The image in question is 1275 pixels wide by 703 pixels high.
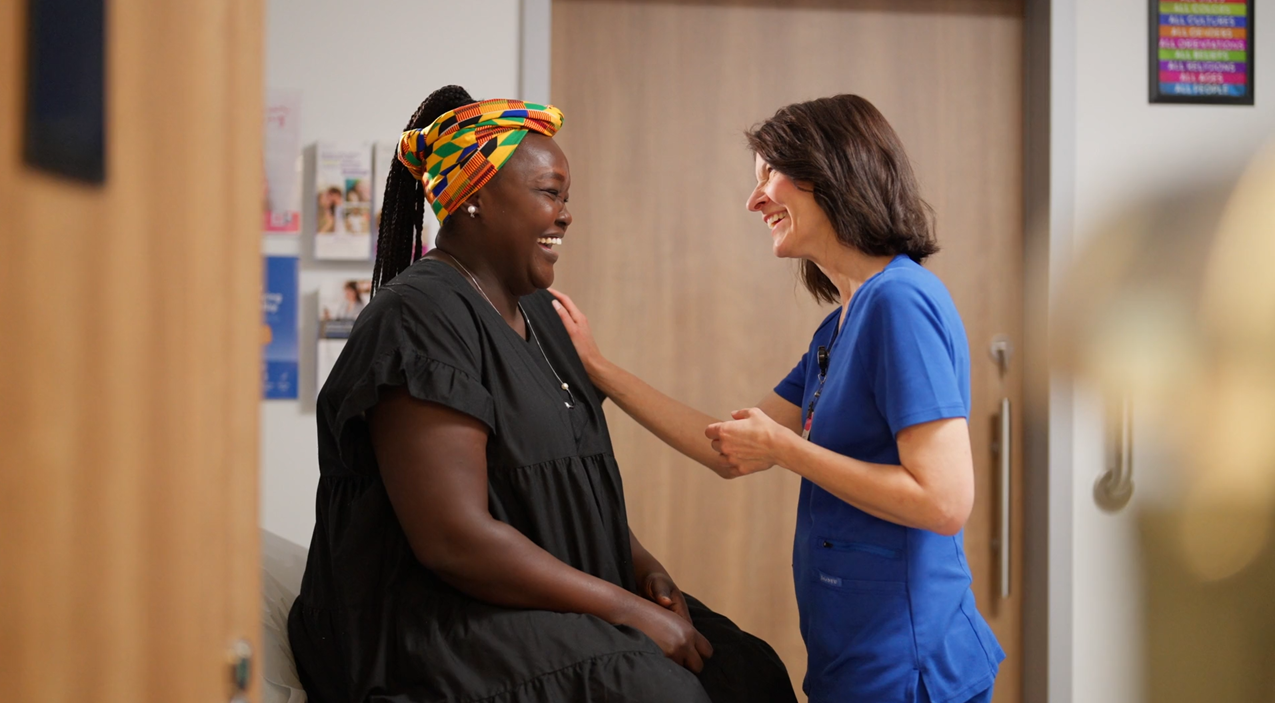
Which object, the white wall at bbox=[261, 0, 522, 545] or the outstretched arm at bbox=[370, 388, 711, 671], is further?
the white wall at bbox=[261, 0, 522, 545]

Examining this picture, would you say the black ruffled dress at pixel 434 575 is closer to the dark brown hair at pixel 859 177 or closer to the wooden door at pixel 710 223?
the dark brown hair at pixel 859 177

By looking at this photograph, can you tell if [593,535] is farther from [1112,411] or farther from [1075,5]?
[1075,5]

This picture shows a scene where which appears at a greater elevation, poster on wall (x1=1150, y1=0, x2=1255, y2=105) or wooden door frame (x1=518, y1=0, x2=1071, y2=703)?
poster on wall (x1=1150, y1=0, x2=1255, y2=105)

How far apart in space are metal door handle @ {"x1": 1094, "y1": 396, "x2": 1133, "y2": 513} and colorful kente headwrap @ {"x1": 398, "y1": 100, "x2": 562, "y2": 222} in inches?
67.2

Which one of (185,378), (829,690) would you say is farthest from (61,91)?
(829,690)

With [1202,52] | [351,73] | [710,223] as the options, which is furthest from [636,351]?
[1202,52]

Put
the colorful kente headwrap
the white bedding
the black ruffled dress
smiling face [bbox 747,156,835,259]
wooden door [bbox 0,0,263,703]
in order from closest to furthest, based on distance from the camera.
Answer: wooden door [bbox 0,0,263,703] < the black ruffled dress < the white bedding < the colorful kente headwrap < smiling face [bbox 747,156,835,259]

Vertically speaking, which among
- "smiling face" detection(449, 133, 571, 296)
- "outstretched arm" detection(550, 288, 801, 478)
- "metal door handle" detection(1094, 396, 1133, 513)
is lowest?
"metal door handle" detection(1094, 396, 1133, 513)

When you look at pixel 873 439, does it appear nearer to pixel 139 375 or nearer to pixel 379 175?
pixel 139 375

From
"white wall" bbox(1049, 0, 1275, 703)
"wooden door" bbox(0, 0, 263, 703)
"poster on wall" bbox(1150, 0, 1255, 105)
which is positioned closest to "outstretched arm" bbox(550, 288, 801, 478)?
"white wall" bbox(1049, 0, 1275, 703)

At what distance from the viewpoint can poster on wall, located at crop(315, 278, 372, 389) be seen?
222cm

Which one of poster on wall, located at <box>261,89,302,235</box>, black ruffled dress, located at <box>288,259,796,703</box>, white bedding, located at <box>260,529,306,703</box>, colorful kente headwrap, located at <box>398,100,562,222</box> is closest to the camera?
black ruffled dress, located at <box>288,259,796,703</box>

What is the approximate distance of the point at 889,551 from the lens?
4.35 feet

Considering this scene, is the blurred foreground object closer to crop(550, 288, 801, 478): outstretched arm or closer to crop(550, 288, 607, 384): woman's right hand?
crop(550, 288, 801, 478): outstretched arm
